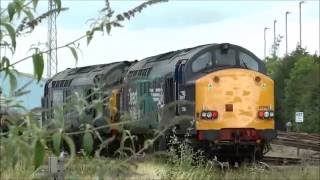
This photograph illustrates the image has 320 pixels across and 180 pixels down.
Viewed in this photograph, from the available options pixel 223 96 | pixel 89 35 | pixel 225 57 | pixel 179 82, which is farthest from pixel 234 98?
pixel 89 35

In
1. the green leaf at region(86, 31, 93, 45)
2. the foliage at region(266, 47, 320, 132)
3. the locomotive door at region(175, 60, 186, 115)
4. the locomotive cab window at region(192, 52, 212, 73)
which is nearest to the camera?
the green leaf at region(86, 31, 93, 45)

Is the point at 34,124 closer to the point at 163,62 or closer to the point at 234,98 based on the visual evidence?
the point at 234,98

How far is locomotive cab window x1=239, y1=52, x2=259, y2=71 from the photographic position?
16647 mm

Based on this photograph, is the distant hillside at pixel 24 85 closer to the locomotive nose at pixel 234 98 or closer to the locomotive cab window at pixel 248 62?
the locomotive nose at pixel 234 98

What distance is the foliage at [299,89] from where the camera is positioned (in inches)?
2080

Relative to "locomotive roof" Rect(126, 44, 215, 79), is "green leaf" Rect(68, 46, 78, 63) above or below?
below

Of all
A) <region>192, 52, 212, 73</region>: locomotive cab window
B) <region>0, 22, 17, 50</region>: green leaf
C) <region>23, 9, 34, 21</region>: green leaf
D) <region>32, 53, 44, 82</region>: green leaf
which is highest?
<region>192, 52, 212, 73</region>: locomotive cab window

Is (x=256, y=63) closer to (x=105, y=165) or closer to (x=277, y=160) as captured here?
(x=277, y=160)

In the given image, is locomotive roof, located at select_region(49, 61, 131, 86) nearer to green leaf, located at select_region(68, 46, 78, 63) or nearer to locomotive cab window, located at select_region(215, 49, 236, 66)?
locomotive cab window, located at select_region(215, 49, 236, 66)

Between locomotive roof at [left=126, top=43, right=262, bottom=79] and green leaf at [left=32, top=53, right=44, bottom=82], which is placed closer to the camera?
green leaf at [left=32, top=53, right=44, bottom=82]

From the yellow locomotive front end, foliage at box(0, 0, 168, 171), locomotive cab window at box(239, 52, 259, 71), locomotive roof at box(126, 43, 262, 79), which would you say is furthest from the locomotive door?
foliage at box(0, 0, 168, 171)

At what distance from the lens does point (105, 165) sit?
2533 millimetres

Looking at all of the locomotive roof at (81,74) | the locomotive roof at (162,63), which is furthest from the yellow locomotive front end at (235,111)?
the locomotive roof at (81,74)

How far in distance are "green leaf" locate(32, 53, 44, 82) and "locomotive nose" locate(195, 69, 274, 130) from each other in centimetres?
1323
